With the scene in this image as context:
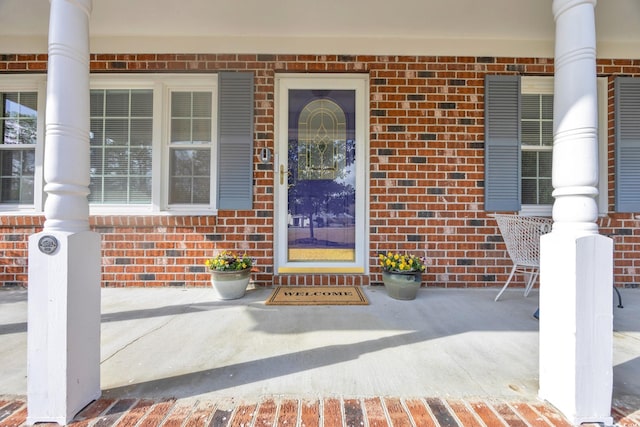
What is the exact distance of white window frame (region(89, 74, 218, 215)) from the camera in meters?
3.25

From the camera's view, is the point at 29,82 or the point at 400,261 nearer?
the point at 400,261

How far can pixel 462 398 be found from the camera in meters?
1.35

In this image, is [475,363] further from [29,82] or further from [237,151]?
[29,82]

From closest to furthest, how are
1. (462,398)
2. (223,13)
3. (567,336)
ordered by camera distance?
(567,336)
(462,398)
(223,13)

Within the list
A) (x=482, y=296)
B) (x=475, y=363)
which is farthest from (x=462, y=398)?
(x=482, y=296)

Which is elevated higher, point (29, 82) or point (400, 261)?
point (29, 82)

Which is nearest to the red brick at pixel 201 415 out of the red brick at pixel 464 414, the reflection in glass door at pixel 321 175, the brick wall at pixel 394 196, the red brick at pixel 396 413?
the red brick at pixel 396 413

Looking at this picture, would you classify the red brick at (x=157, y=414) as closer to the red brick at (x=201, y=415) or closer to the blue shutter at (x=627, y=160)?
the red brick at (x=201, y=415)

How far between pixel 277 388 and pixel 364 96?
116 inches

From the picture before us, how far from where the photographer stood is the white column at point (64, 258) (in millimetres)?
1197

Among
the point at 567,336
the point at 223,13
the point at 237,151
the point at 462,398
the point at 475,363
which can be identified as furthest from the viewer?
the point at 237,151

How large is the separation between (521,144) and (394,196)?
1.53 metres

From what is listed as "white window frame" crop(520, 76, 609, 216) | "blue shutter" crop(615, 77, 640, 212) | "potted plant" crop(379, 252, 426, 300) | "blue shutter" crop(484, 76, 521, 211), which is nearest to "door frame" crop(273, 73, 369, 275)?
"potted plant" crop(379, 252, 426, 300)

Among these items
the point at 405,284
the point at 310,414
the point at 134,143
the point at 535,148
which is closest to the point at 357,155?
the point at 405,284
